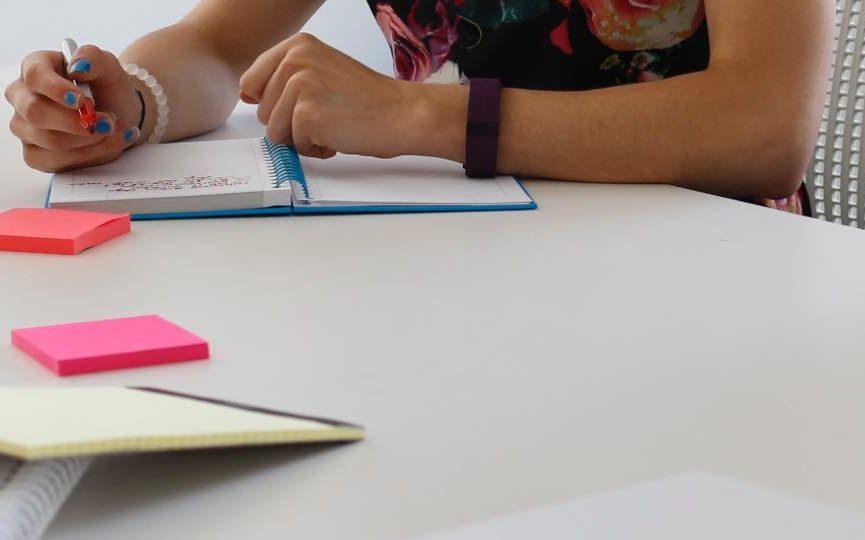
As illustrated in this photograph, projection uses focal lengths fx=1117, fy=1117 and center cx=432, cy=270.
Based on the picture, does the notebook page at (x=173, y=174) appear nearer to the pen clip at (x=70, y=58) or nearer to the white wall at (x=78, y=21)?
the pen clip at (x=70, y=58)

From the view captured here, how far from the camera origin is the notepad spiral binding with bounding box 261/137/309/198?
0.91m

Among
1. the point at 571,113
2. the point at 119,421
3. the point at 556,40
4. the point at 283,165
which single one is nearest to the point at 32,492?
the point at 119,421

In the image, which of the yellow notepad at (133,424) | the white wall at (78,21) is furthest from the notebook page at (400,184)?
the white wall at (78,21)

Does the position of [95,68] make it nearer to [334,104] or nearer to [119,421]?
[334,104]

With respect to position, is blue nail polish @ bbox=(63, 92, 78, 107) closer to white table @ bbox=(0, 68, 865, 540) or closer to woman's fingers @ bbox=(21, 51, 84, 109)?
woman's fingers @ bbox=(21, 51, 84, 109)

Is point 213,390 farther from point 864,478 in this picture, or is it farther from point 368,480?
point 864,478

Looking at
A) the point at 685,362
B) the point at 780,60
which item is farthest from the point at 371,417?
the point at 780,60

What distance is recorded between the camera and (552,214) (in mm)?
882

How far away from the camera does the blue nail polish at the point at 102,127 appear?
95 centimetres

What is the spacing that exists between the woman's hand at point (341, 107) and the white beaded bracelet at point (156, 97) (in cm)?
15

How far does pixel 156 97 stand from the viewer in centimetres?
112

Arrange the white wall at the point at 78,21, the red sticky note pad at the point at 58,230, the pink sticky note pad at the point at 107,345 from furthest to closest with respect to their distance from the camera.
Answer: the white wall at the point at 78,21 < the red sticky note pad at the point at 58,230 < the pink sticky note pad at the point at 107,345

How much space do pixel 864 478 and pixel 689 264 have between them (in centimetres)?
31

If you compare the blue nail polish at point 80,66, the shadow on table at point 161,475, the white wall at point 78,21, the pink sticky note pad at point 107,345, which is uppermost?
the blue nail polish at point 80,66
